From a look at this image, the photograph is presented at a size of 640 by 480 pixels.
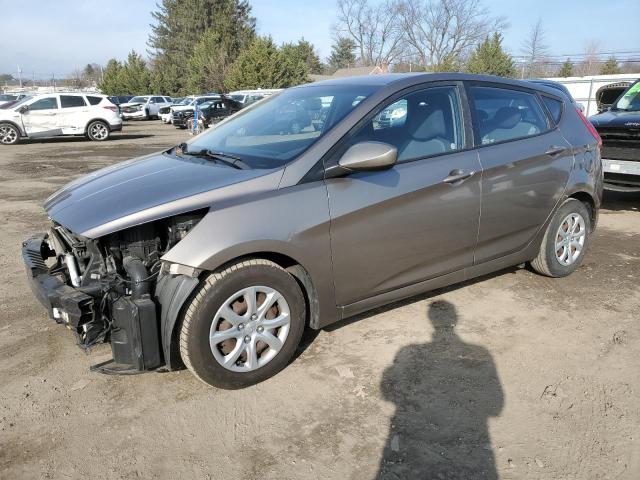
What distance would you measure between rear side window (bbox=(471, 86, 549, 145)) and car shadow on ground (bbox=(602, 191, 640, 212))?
4247mm

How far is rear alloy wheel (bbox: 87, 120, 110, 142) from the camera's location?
20484 millimetres

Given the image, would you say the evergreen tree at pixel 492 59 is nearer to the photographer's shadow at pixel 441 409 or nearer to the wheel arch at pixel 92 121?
the wheel arch at pixel 92 121

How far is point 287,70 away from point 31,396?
3997 cm

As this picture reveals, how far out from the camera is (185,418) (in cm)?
280

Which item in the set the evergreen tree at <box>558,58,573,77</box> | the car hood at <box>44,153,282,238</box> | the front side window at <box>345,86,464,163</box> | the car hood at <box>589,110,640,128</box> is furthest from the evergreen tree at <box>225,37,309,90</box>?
the car hood at <box>44,153,282,238</box>

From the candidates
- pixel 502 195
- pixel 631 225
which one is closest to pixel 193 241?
pixel 502 195

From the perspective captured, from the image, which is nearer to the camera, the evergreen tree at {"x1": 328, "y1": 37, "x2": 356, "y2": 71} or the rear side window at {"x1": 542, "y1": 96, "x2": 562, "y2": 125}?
the rear side window at {"x1": 542, "y1": 96, "x2": 562, "y2": 125}

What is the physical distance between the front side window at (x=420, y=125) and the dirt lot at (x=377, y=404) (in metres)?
1.29

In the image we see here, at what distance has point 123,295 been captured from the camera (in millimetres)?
2908

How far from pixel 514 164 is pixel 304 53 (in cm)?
5727

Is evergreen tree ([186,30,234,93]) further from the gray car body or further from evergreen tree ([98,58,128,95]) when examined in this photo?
the gray car body

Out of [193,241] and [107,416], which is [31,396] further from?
[193,241]

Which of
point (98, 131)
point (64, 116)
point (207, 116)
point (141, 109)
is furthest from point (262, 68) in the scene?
point (64, 116)

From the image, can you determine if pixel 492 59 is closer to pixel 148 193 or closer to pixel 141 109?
pixel 141 109
